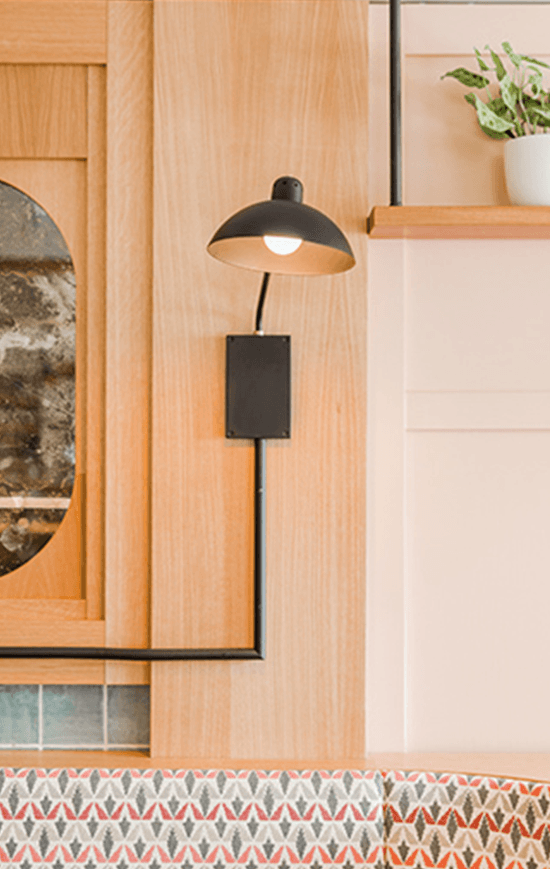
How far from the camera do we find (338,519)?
5.38 ft

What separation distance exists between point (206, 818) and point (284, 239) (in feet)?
3.90

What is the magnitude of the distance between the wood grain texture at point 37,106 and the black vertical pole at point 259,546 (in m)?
0.84

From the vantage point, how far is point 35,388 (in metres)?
1.69

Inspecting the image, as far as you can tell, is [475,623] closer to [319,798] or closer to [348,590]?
[348,590]

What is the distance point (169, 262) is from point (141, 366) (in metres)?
0.24

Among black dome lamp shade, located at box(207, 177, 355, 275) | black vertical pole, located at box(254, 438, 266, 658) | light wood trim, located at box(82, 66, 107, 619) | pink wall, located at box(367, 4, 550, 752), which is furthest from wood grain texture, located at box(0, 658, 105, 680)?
black dome lamp shade, located at box(207, 177, 355, 275)

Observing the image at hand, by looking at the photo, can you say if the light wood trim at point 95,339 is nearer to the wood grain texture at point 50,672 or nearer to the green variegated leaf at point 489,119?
the wood grain texture at point 50,672

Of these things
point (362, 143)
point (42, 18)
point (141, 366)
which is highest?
point (42, 18)

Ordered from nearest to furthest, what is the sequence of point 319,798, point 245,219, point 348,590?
point 245,219 → point 319,798 → point 348,590

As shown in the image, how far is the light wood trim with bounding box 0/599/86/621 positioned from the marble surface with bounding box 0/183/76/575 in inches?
3.6

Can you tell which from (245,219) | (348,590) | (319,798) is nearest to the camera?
(245,219)

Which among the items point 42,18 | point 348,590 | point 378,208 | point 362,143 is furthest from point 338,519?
point 42,18

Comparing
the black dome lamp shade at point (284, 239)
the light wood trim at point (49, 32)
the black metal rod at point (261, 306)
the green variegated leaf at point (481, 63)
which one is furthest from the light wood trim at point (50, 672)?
the green variegated leaf at point (481, 63)

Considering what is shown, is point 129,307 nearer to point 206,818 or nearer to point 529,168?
point 529,168
